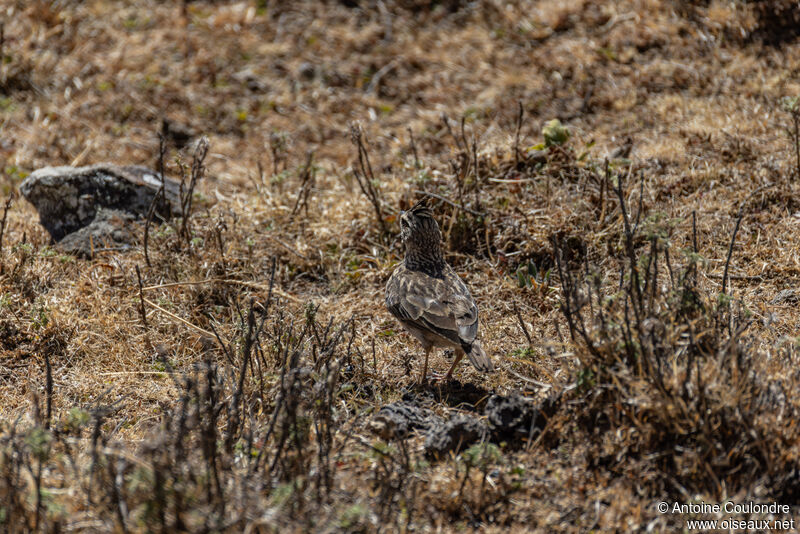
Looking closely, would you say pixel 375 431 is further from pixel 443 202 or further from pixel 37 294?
pixel 37 294

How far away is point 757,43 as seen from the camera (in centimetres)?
993

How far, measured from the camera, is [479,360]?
5.54m

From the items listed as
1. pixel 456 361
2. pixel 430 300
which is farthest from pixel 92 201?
pixel 456 361

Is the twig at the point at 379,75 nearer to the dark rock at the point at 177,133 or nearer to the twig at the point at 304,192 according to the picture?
the dark rock at the point at 177,133

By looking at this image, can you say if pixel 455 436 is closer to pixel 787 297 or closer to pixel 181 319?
pixel 181 319

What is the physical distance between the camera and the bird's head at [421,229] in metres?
6.73

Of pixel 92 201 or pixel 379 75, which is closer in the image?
pixel 92 201

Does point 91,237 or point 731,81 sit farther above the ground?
point 731,81

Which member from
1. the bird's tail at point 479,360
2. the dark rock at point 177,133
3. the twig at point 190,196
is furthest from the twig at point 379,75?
the bird's tail at point 479,360

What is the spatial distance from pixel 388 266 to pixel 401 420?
2.52 metres

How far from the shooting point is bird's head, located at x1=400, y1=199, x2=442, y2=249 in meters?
6.73

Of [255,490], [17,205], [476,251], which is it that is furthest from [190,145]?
[255,490]

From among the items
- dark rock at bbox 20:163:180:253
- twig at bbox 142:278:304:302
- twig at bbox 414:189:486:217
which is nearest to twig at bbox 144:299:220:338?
twig at bbox 142:278:304:302

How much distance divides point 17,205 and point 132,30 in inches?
168
